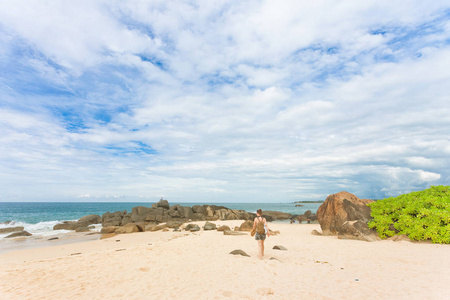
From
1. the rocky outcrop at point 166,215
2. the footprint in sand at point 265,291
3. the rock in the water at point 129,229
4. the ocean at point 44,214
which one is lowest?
the ocean at point 44,214

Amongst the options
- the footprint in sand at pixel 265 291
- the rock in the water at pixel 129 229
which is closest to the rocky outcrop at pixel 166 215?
the rock in the water at pixel 129 229

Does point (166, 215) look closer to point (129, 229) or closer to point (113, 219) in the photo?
point (113, 219)

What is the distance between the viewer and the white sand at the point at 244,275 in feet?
23.8

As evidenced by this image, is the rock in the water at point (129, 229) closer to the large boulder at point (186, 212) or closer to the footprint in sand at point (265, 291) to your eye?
the large boulder at point (186, 212)

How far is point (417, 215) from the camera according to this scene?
1421 centimetres

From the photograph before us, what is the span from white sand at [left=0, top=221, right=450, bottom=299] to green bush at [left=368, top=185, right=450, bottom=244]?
3.24 ft

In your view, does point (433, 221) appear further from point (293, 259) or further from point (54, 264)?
point (54, 264)

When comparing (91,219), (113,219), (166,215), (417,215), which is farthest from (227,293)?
(91,219)

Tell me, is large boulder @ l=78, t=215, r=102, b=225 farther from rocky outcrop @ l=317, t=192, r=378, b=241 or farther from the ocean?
rocky outcrop @ l=317, t=192, r=378, b=241

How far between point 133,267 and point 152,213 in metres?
27.9

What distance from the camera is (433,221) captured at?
531 inches

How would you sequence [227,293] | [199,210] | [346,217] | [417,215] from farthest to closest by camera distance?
[199,210] → [346,217] → [417,215] → [227,293]

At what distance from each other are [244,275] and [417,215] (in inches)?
468

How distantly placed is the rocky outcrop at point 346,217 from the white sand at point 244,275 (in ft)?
8.11
